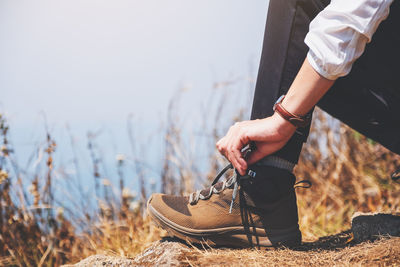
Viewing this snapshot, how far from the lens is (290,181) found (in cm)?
139

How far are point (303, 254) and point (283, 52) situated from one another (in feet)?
2.21

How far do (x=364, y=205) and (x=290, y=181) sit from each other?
1722 mm

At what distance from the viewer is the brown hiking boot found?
1.37 m

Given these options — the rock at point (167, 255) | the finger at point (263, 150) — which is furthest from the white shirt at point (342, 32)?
the rock at point (167, 255)

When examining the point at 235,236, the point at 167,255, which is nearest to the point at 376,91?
the point at 235,236

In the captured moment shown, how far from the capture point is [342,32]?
104 centimetres

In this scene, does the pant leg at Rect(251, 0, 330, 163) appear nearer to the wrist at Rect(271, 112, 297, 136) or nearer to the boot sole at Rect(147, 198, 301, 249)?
the wrist at Rect(271, 112, 297, 136)

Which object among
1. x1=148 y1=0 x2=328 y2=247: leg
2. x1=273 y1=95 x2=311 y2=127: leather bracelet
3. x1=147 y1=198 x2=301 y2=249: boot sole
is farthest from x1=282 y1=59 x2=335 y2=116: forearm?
x1=147 y1=198 x2=301 y2=249: boot sole

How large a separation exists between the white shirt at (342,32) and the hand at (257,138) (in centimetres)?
21

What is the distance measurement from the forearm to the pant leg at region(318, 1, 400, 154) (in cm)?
27

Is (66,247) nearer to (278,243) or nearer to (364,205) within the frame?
(278,243)

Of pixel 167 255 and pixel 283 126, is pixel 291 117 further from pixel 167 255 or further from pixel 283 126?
pixel 167 255

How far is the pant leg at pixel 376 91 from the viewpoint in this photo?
1.25 metres

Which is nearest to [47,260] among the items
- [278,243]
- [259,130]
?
[278,243]
